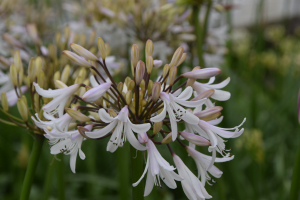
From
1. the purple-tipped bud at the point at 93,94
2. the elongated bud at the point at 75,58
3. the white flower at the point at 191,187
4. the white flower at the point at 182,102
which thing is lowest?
the white flower at the point at 191,187

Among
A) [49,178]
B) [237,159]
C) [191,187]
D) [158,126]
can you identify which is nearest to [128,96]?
[158,126]

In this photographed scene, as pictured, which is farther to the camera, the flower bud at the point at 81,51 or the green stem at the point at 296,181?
the flower bud at the point at 81,51

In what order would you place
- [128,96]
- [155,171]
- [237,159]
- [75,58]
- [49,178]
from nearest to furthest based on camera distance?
1. [155,171]
2. [128,96]
3. [75,58]
4. [49,178]
5. [237,159]

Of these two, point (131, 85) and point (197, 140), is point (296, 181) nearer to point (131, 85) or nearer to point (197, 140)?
point (197, 140)

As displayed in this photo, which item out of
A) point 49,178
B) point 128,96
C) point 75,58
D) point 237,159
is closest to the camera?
point 128,96

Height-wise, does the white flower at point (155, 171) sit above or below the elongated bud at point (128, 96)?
below

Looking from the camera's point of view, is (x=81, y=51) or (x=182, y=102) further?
(x=81, y=51)

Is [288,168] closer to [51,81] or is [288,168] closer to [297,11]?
[51,81]

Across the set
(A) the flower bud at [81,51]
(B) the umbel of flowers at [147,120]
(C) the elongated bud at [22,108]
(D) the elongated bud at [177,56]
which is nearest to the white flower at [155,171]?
(B) the umbel of flowers at [147,120]

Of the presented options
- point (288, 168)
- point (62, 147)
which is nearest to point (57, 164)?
point (62, 147)

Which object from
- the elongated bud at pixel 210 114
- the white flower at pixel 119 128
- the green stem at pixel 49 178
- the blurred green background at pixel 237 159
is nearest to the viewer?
the white flower at pixel 119 128

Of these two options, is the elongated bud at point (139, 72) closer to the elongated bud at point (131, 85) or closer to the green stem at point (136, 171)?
the elongated bud at point (131, 85)
